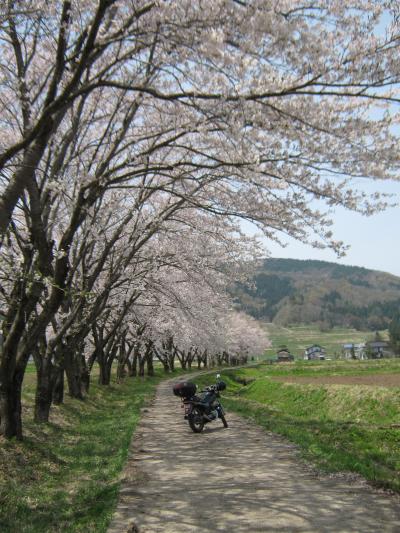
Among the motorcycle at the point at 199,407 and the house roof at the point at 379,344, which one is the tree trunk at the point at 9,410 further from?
the house roof at the point at 379,344

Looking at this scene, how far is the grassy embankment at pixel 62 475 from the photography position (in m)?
5.74

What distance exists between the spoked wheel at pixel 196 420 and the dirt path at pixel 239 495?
6.24ft

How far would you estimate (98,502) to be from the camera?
6273 mm

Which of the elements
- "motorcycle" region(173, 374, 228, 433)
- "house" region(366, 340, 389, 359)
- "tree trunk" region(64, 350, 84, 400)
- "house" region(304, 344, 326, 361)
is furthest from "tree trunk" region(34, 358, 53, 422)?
"house" region(304, 344, 326, 361)

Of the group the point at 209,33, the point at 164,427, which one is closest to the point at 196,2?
the point at 209,33

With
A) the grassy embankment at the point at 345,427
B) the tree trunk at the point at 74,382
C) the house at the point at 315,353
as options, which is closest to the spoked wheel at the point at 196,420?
the grassy embankment at the point at 345,427

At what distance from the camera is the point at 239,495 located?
6.30m

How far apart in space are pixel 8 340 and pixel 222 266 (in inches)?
339

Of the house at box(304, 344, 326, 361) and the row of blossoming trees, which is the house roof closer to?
the house at box(304, 344, 326, 361)

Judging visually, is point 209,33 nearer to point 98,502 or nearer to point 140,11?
point 140,11

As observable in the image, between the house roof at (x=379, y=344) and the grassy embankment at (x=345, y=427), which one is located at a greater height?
the house roof at (x=379, y=344)

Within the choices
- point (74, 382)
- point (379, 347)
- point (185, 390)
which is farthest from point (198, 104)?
point (379, 347)

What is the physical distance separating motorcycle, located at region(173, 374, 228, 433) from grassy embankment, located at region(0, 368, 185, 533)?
1.59 m

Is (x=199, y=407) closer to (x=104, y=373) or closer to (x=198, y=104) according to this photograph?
(x=198, y=104)
